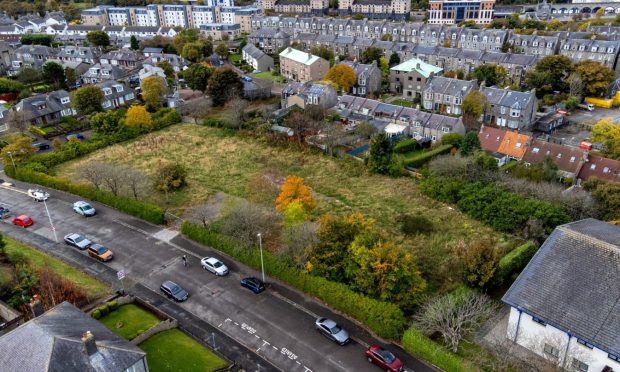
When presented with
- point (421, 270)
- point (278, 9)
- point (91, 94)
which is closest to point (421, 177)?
point (421, 270)

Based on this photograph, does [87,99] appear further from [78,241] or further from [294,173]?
[78,241]

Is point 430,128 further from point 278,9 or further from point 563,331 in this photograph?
point 278,9

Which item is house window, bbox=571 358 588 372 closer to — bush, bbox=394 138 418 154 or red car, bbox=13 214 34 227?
bush, bbox=394 138 418 154

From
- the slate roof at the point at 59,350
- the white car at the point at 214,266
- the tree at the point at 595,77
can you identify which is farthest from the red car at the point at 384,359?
the tree at the point at 595,77

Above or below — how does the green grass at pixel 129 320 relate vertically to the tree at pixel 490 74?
below

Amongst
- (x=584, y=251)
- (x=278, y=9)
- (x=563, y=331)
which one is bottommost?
(x=563, y=331)

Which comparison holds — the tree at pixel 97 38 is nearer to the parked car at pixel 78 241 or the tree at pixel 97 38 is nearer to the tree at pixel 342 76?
the tree at pixel 342 76

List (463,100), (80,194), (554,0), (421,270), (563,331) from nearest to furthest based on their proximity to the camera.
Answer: (563,331)
(421,270)
(80,194)
(463,100)
(554,0)
